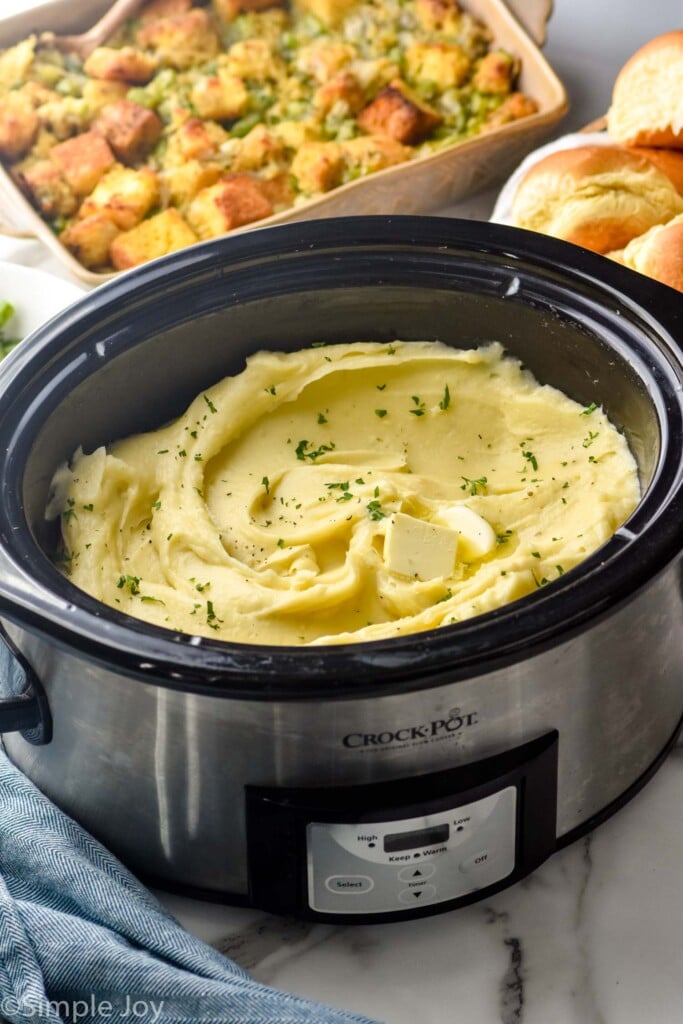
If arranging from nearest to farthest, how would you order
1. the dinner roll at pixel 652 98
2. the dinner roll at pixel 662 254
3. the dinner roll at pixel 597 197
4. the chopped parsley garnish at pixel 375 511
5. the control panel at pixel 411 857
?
the control panel at pixel 411 857 → the chopped parsley garnish at pixel 375 511 → the dinner roll at pixel 662 254 → the dinner roll at pixel 597 197 → the dinner roll at pixel 652 98

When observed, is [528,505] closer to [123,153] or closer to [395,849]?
[395,849]

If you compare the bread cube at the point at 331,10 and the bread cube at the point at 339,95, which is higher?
the bread cube at the point at 331,10

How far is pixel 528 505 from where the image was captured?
175 cm

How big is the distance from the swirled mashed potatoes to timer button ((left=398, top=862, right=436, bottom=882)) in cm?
26

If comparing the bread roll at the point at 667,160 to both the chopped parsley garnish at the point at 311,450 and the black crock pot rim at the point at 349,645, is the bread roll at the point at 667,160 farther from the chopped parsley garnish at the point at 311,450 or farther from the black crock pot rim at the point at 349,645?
the black crock pot rim at the point at 349,645

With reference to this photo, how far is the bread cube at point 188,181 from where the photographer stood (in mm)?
2742

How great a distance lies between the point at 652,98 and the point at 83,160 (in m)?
1.19

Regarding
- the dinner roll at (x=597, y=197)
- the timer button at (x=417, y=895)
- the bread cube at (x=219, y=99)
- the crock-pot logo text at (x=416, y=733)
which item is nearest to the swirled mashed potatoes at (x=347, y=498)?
the crock-pot logo text at (x=416, y=733)

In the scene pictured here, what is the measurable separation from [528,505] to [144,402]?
23.9 inches

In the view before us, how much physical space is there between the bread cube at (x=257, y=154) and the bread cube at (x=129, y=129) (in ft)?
0.68

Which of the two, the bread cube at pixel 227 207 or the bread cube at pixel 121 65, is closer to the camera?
the bread cube at pixel 227 207

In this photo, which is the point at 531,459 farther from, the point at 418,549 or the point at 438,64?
the point at 438,64

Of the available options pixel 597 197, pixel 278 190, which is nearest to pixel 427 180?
pixel 278 190

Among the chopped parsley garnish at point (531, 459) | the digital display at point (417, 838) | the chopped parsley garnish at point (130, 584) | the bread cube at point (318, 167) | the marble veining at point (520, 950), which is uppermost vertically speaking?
the bread cube at point (318, 167)
